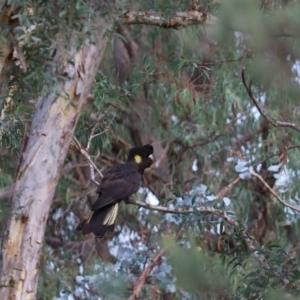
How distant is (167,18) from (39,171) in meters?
1.17

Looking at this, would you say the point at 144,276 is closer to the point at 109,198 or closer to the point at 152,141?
the point at 109,198

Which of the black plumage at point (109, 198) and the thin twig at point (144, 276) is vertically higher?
the black plumage at point (109, 198)

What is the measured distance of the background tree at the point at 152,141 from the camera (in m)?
2.98

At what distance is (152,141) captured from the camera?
7422 mm

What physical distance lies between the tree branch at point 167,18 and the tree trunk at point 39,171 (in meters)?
0.45

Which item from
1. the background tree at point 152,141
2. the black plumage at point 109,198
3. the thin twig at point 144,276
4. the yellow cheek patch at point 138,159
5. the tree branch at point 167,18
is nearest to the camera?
the background tree at point 152,141

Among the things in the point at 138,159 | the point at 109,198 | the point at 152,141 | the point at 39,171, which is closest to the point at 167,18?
the point at 109,198

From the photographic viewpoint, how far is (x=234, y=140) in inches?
276

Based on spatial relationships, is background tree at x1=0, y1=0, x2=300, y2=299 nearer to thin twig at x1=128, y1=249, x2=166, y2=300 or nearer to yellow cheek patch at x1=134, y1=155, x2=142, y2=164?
thin twig at x1=128, y1=249, x2=166, y2=300

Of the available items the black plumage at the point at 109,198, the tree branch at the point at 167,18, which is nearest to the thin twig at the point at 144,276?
the black plumage at the point at 109,198

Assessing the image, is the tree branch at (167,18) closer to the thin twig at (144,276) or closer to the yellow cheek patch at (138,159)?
the yellow cheek patch at (138,159)

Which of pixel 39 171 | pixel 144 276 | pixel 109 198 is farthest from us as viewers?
pixel 144 276

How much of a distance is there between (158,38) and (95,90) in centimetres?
288

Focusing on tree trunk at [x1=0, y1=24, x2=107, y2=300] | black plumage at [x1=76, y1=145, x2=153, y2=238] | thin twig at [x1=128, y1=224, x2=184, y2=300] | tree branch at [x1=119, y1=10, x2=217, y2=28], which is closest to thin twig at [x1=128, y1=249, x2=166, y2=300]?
thin twig at [x1=128, y1=224, x2=184, y2=300]
